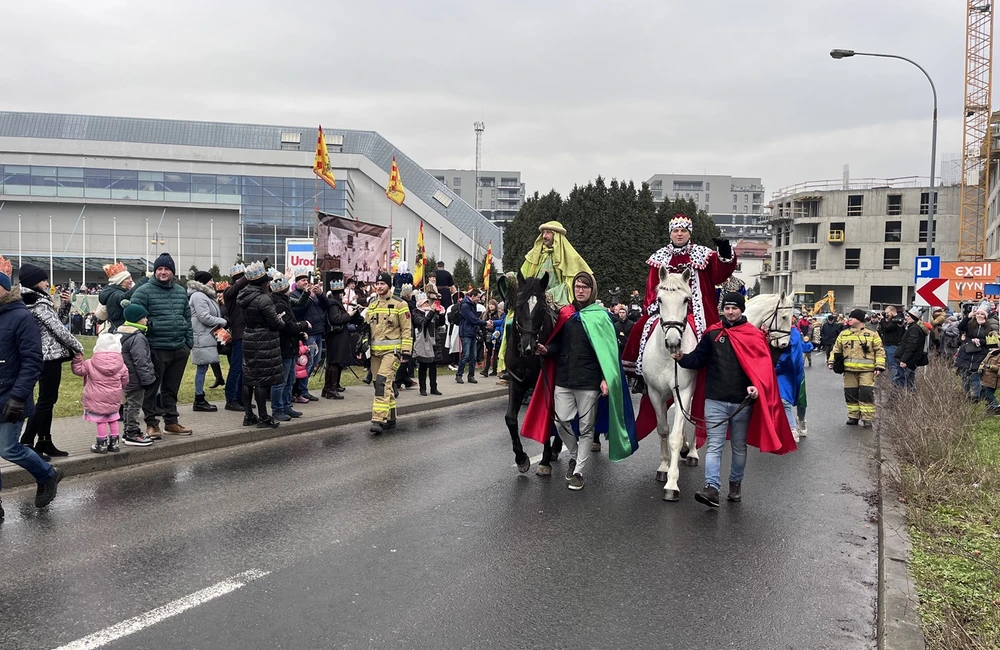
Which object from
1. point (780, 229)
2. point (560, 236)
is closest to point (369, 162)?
point (780, 229)

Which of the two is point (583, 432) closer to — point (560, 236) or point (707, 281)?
point (707, 281)

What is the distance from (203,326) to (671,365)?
720 cm

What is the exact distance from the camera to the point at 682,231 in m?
8.58

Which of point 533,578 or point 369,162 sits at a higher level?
point 369,162

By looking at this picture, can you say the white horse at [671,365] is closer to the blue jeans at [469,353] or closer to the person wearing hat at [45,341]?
the person wearing hat at [45,341]

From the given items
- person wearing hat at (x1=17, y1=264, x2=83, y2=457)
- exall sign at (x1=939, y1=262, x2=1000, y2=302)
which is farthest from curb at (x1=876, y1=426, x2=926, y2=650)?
exall sign at (x1=939, y1=262, x2=1000, y2=302)

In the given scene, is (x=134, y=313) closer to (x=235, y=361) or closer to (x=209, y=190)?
(x=235, y=361)

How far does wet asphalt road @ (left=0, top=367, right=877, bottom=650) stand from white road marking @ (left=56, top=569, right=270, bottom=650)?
0.07 meters

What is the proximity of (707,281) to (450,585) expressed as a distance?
4663 millimetres

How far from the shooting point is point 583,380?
25.9 feet

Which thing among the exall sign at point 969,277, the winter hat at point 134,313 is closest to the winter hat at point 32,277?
the winter hat at point 134,313

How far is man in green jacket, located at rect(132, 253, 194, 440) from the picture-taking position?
949 centimetres

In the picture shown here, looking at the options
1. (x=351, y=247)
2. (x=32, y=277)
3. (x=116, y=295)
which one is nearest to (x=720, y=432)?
(x=32, y=277)

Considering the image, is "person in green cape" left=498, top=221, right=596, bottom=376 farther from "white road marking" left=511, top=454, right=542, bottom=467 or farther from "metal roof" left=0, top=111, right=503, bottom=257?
"metal roof" left=0, top=111, right=503, bottom=257
